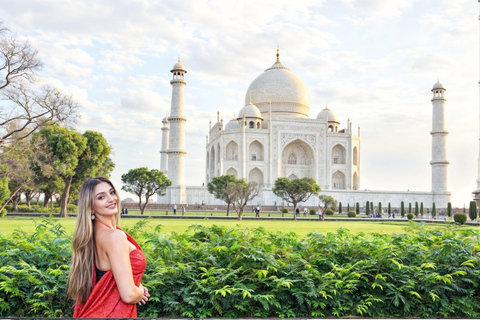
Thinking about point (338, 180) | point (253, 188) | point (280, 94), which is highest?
point (280, 94)

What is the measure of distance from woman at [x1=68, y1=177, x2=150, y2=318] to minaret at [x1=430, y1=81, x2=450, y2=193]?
37326 millimetres

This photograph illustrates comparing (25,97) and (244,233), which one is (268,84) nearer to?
(25,97)

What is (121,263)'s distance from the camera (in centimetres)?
189

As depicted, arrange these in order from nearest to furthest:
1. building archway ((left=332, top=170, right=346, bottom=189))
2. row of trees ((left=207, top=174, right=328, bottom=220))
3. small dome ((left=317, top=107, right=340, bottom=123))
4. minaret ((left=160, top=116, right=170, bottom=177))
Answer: row of trees ((left=207, top=174, right=328, bottom=220)) → minaret ((left=160, top=116, right=170, bottom=177)) → building archway ((left=332, top=170, right=346, bottom=189)) → small dome ((left=317, top=107, right=340, bottom=123))

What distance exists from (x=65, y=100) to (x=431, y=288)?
1114cm

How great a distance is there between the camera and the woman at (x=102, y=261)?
1900 mm

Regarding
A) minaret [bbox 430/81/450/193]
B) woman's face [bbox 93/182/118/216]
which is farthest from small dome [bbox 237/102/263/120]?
woman's face [bbox 93/182/118/216]

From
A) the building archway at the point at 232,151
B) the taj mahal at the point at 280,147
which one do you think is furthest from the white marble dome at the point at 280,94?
the building archway at the point at 232,151

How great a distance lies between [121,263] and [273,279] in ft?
6.25

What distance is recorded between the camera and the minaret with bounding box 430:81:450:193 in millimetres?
35812

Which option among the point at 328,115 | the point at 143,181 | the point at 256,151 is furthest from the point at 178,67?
the point at 328,115

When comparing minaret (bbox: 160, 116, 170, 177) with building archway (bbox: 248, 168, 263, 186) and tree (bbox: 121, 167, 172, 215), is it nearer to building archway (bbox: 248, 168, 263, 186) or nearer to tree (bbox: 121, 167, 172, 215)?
building archway (bbox: 248, 168, 263, 186)

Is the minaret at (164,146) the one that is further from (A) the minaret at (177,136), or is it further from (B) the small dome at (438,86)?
(B) the small dome at (438,86)

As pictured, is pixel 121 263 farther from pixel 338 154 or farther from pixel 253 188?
pixel 338 154
